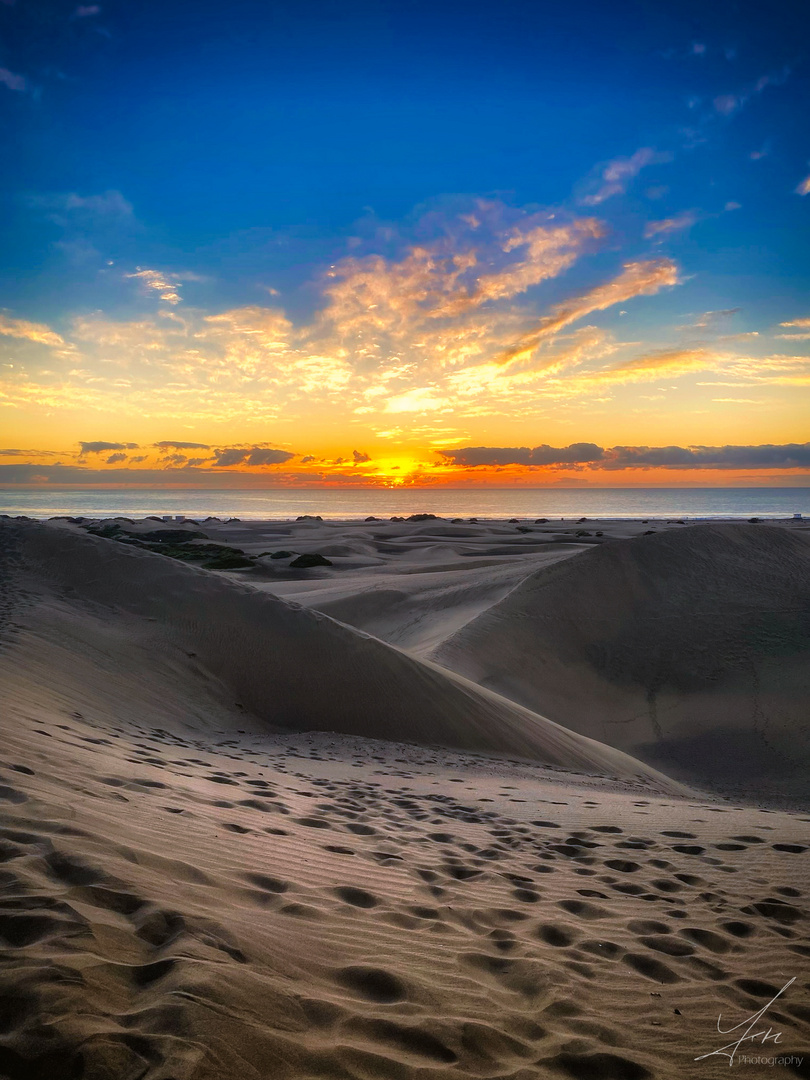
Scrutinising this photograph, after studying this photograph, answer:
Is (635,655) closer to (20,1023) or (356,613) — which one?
(356,613)

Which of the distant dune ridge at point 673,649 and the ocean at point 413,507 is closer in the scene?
the distant dune ridge at point 673,649

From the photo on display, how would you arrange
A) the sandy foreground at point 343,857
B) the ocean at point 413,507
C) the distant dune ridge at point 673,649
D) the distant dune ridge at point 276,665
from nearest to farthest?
the sandy foreground at point 343,857, the distant dune ridge at point 276,665, the distant dune ridge at point 673,649, the ocean at point 413,507

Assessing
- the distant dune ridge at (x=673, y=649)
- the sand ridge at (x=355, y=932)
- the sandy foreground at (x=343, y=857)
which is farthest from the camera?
the distant dune ridge at (x=673, y=649)

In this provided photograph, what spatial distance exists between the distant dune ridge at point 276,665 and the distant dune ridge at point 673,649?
2.03m

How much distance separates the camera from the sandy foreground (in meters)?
2.04

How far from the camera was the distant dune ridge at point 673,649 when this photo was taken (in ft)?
34.9

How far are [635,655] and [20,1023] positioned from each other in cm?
1235

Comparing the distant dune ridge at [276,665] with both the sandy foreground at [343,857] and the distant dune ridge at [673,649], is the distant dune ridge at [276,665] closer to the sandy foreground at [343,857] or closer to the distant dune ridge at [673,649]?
the sandy foreground at [343,857]

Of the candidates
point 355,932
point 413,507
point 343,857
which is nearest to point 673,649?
point 343,857

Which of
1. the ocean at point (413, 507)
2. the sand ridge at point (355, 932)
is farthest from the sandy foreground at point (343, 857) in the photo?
the ocean at point (413, 507)

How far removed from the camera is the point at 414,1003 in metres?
2.30

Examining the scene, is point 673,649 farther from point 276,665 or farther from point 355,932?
point 355,932

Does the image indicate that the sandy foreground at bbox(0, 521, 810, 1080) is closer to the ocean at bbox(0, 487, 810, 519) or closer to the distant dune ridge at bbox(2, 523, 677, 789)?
the distant dune ridge at bbox(2, 523, 677, 789)

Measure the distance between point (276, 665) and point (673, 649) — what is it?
25.9 ft
